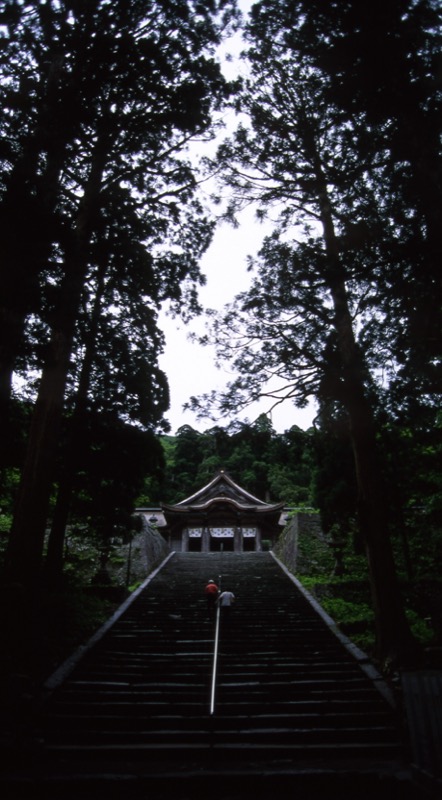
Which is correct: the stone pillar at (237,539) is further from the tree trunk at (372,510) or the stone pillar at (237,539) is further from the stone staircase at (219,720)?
the tree trunk at (372,510)

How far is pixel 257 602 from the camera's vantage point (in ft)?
38.6

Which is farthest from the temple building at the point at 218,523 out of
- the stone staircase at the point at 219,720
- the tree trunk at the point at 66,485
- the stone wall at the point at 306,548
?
the stone staircase at the point at 219,720

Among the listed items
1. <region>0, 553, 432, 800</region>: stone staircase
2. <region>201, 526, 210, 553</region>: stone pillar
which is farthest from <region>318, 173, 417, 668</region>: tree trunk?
<region>201, 526, 210, 553</region>: stone pillar

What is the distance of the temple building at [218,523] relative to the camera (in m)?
26.9

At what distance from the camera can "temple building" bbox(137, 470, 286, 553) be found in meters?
26.9

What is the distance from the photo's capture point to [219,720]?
19.4 feet

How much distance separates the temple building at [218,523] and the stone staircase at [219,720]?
1726 cm

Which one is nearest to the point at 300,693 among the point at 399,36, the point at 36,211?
the point at 36,211

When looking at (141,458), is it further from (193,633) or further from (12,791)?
(12,791)

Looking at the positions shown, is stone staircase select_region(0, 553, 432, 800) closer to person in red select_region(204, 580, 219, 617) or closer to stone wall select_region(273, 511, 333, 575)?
person in red select_region(204, 580, 219, 617)

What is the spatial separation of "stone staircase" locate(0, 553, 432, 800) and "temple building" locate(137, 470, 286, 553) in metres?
17.3

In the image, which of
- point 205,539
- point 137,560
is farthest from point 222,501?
point 137,560

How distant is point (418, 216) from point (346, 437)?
5.65m

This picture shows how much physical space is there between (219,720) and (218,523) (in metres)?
21.9
